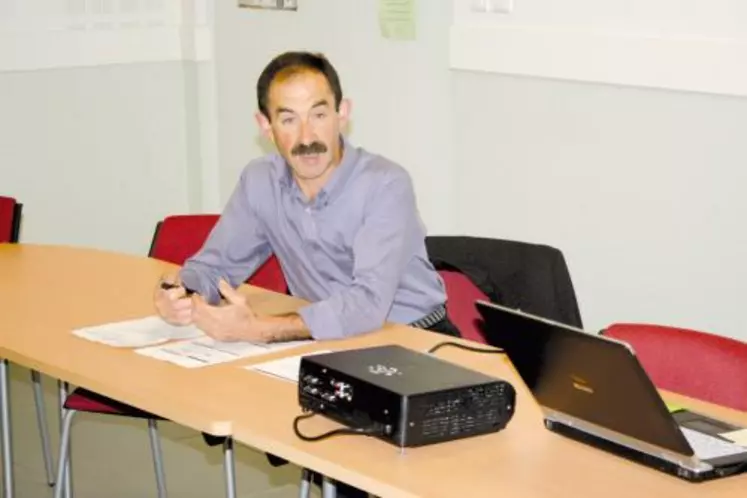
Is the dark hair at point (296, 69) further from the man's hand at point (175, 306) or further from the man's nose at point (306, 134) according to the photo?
the man's hand at point (175, 306)

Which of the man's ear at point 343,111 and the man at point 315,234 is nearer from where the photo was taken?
the man at point 315,234

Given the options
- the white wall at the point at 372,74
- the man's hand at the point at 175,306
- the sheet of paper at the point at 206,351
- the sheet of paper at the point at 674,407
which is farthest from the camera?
the white wall at the point at 372,74

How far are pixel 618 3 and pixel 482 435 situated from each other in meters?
2.03

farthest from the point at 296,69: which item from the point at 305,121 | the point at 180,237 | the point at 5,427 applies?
the point at 5,427

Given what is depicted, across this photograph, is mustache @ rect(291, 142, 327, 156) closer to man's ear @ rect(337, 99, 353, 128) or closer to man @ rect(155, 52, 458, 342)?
man @ rect(155, 52, 458, 342)

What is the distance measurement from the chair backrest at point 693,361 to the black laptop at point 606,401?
0.90ft

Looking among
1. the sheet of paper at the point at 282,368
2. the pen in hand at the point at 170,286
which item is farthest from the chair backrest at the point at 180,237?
the sheet of paper at the point at 282,368

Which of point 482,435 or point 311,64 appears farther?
point 311,64

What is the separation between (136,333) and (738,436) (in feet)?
4.54

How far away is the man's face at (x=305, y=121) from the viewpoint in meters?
3.21

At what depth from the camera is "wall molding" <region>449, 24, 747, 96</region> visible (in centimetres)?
380

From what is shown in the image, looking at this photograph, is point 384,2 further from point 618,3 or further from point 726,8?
point 726,8

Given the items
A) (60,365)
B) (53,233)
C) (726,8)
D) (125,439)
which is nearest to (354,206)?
(60,365)

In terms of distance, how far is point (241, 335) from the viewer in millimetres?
2969
